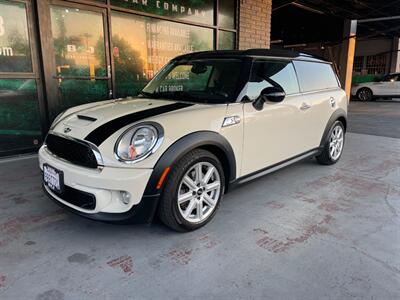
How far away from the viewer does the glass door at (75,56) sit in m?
4.73

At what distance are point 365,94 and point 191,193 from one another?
16187 mm

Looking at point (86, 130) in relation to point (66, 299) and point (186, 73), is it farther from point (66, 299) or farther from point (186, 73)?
point (186, 73)

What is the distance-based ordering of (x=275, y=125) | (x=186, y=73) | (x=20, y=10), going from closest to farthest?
(x=275, y=125), (x=186, y=73), (x=20, y=10)

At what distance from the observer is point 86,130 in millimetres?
2461

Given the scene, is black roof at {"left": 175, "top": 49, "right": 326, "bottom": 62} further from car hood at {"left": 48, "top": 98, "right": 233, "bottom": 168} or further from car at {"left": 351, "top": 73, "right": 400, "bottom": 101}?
car at {"left": 351, "top": 73, "right": 400, "bottom": 101}

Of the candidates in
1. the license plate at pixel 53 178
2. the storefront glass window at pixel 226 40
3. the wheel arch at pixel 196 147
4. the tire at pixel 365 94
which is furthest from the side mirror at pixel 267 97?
the tire at pixel 365 94

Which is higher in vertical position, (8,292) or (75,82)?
(75,82)

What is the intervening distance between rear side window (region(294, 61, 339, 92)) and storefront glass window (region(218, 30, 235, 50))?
3152 millimetres

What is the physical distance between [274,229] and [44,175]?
196 cm

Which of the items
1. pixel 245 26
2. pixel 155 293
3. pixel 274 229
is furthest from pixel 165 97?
pixel 245 26

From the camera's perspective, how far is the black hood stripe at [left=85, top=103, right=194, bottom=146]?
7.65 feet

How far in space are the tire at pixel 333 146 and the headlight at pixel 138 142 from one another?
2.78 m

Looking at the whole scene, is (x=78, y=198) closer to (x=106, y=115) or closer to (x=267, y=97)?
(x=106, y=115)

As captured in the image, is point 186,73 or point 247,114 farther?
point 186,73
